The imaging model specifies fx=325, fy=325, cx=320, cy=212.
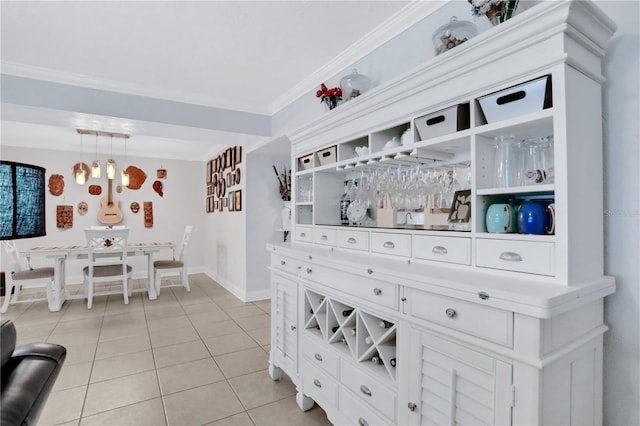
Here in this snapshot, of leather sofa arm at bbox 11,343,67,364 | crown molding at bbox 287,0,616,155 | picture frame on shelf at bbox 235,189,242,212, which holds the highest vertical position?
crown molding at bbox 287,0,616,155

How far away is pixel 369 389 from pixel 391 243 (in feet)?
2.44

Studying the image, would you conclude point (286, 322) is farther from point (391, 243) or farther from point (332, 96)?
point (332, 96)

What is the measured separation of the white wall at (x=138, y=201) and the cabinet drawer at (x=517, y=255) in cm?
639

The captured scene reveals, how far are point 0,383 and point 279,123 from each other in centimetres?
323

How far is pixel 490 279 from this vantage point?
3.99ft

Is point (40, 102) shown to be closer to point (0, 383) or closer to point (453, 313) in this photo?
point (0, 383)

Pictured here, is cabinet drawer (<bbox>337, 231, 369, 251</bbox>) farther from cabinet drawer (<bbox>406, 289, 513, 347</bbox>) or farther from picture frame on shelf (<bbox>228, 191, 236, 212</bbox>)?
picture frame on shelf (<bbox>228, 191, 236, 212</bbox>)

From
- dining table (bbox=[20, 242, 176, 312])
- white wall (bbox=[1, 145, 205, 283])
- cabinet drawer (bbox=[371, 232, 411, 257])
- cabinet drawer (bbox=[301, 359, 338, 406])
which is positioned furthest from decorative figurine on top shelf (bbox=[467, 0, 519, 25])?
white wall (bbox=[1, 145, 205, 283])

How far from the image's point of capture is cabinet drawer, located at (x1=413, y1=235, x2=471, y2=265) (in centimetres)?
141

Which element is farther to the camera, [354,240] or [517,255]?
[354,240]

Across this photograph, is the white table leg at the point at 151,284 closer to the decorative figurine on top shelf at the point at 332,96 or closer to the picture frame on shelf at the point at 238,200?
the picture frame on shelf at the point at 238,200

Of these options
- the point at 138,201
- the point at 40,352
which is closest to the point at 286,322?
the point at 40,352

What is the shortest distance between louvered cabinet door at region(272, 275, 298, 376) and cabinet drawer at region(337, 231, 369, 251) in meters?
0.46

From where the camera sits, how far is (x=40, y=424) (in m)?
1.95
